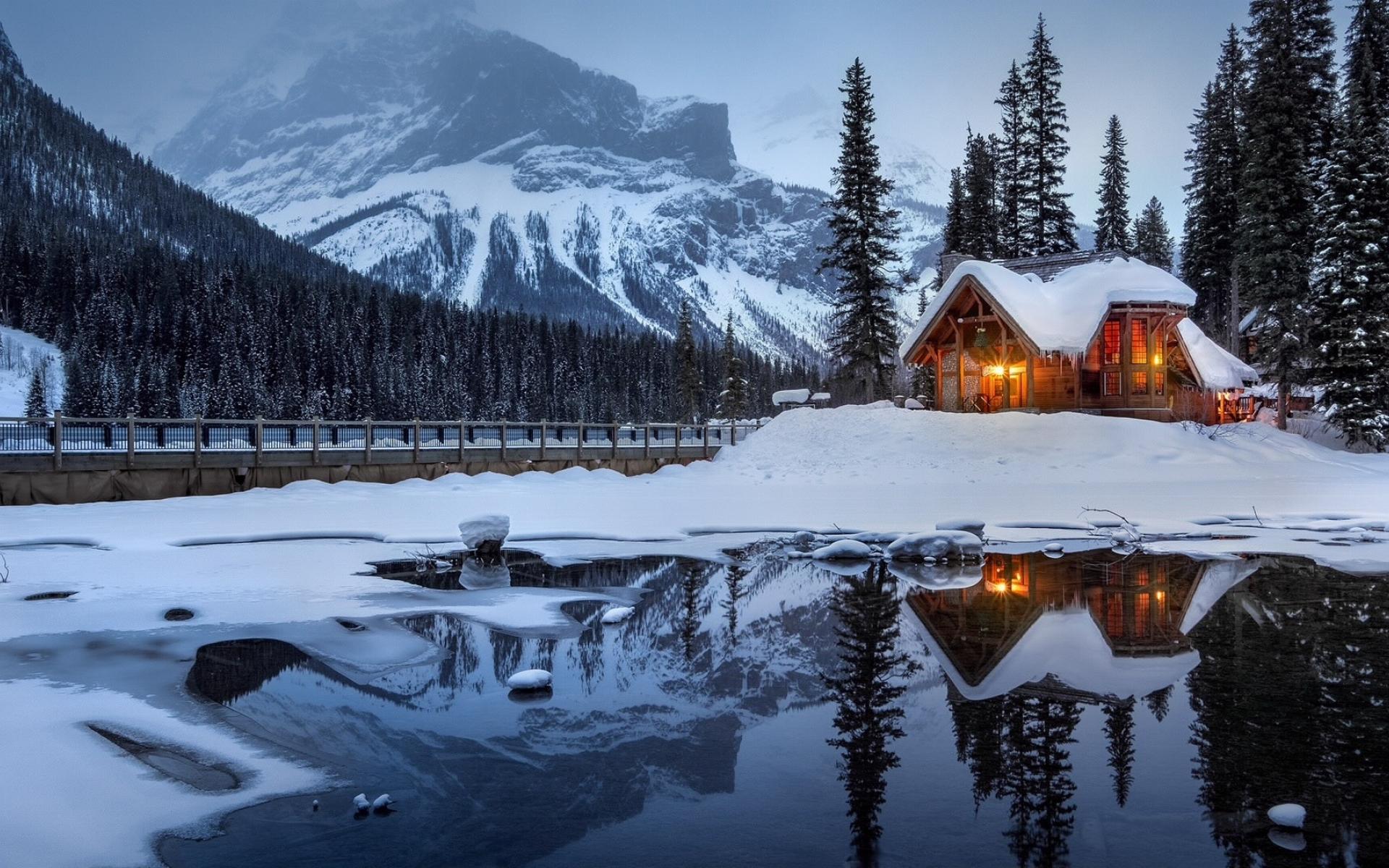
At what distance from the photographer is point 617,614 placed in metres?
10.3

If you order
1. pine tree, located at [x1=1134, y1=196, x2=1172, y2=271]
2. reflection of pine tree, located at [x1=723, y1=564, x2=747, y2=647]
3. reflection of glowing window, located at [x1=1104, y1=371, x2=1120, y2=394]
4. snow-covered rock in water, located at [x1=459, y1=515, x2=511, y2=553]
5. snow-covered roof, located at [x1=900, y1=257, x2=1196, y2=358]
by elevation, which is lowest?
reflection of pine tree, located at [x1=723, y1=564, x2=747, y2=647]

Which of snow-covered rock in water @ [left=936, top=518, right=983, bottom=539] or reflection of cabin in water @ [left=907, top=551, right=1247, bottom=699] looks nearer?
reflection of cabin in water @ [left=907, top=551, right=1247, bottom=699]

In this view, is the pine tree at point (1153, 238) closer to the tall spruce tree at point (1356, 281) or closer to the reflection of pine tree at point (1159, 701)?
the tall spruce tree at point (1356, 281)

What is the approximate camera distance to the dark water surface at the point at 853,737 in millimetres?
4668

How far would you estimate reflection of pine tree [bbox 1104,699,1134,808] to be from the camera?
17.6 ft

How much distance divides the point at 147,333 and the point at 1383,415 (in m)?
105

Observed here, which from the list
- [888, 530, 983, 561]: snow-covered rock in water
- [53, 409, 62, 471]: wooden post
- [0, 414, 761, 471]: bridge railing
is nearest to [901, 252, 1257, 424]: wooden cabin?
[0, 414, 761, 471]: bridge railing

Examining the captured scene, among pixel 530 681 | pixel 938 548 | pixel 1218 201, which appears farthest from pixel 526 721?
pixel 1218 201

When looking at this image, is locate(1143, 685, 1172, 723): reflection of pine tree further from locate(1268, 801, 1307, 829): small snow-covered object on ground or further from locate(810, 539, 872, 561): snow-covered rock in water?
locate(810, 539, 872, 561): snow-covered rock in water

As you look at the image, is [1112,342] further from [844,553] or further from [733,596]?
[733,596]

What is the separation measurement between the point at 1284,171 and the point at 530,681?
43.5 m

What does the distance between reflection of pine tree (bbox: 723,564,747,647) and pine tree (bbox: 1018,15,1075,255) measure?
3973 cm

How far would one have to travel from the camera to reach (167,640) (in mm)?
8867

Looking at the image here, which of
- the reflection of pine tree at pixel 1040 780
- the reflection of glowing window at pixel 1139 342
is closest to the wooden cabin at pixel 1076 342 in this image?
the reflection of glowing window at pixel 1139 342
